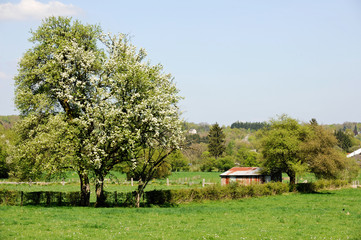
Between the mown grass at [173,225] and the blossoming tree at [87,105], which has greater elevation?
the blossoming tree at [87,105]

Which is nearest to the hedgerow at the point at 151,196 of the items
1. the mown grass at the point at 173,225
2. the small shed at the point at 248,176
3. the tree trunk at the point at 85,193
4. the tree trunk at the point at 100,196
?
the tree trunk at the point at 85,193

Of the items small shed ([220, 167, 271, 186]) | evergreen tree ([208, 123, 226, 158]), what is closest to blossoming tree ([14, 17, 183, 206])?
small shed ([220, 167, 271, 186])

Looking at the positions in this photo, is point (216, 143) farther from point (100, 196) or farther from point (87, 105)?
point (87, 105)

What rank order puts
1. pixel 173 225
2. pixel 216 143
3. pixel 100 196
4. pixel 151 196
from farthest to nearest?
pixel 216 143 < pixel 151 196 < pixel 100 196 < pixel 173 225

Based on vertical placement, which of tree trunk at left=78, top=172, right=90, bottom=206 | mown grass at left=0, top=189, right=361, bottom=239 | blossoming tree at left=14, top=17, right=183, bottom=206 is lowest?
mown grass at left=0, top=189, right=361, bottom=239

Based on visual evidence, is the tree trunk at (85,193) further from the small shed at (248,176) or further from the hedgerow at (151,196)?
the small shed at (248,176)

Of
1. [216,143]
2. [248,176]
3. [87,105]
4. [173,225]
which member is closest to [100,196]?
[87,105]

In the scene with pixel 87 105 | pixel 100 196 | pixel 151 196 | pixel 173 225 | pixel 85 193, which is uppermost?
pixel 87 105

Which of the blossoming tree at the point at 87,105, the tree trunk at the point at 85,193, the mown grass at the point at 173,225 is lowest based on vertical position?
the mown grass at the point at 173,225

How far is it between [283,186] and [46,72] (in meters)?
39.1

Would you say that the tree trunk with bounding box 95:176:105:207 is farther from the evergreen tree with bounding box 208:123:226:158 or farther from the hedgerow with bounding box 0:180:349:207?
the evergreen tree with bounding box 208:123:226:158

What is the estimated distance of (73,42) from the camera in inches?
1319

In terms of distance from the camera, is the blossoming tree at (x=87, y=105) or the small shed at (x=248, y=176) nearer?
the blossoming tree at (x=87, y=105)

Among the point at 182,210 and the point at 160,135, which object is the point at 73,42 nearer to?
the point at 160,135
